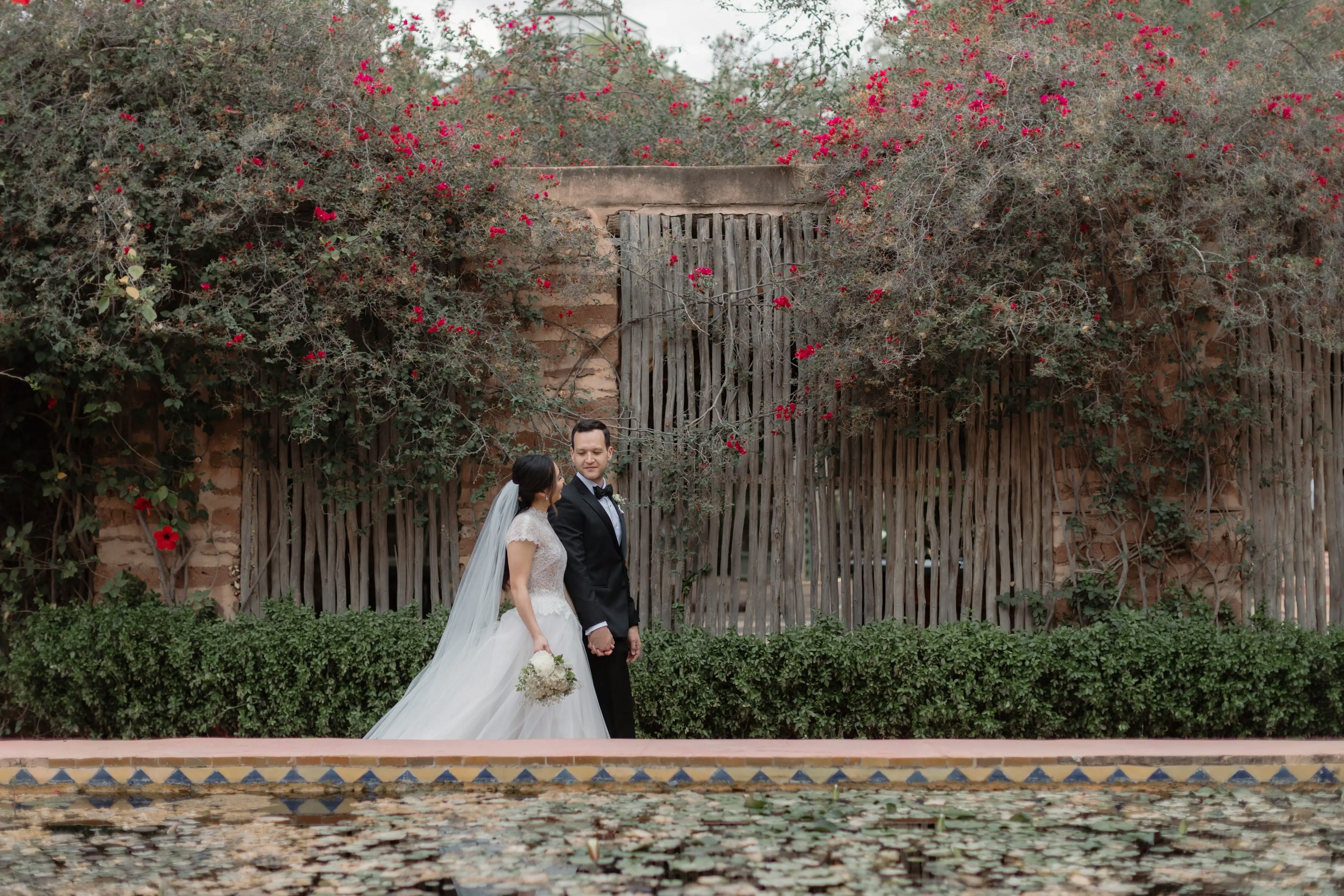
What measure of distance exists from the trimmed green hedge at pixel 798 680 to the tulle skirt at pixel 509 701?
87cm

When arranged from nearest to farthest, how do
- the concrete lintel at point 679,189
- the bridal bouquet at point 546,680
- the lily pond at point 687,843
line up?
the lily pond at point 687,843 → the bridal bouquet at point 546,680 → the concrete lintel at point 679,189

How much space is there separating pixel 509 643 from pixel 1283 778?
278 cm

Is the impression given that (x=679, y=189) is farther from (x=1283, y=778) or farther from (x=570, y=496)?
(x=1283, y=778)

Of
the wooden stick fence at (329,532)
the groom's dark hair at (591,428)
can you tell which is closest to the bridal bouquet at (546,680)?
the groom's dark hair at (591,428)

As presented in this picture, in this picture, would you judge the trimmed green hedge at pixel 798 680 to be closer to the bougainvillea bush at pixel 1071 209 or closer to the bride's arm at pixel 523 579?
the bride's arm at pixel 523 579

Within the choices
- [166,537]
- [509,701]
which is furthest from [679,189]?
[166,537]

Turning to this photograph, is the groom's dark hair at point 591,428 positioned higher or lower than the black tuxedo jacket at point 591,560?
higher

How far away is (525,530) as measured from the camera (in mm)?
4703

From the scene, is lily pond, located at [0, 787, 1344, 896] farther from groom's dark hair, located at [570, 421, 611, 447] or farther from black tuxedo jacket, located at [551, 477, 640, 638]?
groom's dark hair, located at [570, 421, 611, 447]

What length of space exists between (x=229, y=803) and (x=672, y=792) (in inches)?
56.1

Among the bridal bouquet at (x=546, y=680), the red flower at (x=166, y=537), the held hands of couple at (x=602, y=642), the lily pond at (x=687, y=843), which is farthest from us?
the red flower at (x=166, y=537)

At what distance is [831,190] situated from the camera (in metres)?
6.01

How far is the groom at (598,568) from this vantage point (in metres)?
4.81

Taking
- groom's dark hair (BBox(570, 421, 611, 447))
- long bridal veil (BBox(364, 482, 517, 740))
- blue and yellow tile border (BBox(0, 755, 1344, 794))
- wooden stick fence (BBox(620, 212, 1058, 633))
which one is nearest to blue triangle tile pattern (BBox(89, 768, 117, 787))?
blue and yellow tile border (BBox(0, 755, 1344, 794))
